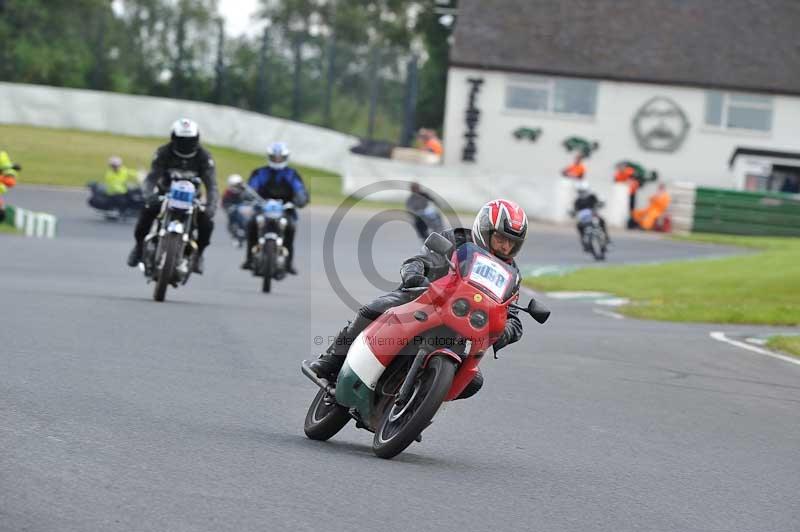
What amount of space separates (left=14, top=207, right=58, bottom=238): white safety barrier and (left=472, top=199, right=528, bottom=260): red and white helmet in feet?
73.2

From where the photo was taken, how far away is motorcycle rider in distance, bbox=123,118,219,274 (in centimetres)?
1533

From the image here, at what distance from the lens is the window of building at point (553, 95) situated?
50938mm

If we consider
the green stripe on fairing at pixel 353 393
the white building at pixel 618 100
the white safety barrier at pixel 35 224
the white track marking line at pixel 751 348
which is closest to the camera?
the green stripe on fairing at pixel 353 393

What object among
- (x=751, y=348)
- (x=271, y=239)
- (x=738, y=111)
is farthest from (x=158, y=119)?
(x=751, y=348)

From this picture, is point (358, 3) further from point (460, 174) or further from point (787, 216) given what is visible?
point (787, 216)

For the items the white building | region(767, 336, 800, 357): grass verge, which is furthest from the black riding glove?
the white building

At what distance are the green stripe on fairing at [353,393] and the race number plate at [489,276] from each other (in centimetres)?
84

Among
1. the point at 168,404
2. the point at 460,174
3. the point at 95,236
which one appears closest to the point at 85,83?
the point at 460,174

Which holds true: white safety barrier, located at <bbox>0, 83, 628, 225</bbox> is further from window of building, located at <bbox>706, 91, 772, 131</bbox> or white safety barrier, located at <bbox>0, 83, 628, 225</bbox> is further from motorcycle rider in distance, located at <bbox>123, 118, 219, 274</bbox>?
motorcycle rider in distance, located at <bbox>123, 118, 219, 274</bbox>

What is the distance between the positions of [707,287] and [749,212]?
61.0 ft

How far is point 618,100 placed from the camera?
50.8 m

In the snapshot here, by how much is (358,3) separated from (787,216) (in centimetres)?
4147

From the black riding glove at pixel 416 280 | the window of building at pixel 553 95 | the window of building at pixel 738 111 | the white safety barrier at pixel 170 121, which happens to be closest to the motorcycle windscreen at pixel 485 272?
the black riding glove at pixel 416 280

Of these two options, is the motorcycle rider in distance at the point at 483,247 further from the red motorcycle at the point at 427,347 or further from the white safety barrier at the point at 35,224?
the white safety barrier at the point at 35,224
